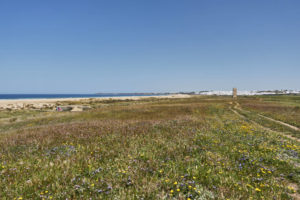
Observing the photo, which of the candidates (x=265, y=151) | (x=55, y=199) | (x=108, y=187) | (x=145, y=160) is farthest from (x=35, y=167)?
(x=265, y=151)

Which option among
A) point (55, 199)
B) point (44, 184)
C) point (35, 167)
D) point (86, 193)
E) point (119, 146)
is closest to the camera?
point (55, 199)

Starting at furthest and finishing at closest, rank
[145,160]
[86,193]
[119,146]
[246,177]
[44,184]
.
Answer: [119,146] → [145,160] → [246,177] → [44,184] → [86,193]

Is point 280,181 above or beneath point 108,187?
beneath

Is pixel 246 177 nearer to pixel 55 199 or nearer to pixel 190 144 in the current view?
pixel 190 144

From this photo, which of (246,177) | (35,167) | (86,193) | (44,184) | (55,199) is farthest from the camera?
(35,167)

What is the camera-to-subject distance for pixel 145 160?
6.51 metres

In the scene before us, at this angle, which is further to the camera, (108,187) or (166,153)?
(166,153)

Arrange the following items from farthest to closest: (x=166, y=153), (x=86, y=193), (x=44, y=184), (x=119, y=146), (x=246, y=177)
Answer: (x=119, y=146) → (x=166, y=153) → (x=246, y=177) → (x=44, y=184) → (x=86, y=193)

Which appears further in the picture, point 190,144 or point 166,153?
point 190,144

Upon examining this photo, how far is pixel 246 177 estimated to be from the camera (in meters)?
5.33

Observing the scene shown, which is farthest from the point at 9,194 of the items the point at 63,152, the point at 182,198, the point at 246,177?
the point at 246,177

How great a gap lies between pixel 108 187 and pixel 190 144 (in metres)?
5.58

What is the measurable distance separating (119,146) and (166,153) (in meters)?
2.62

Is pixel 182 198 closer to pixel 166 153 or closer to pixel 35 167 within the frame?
pixel 166 153
